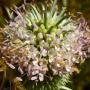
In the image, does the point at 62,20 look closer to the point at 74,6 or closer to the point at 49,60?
the point at 49,60

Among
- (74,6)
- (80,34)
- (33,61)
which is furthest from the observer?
(74,6)

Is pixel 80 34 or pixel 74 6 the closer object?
pixel 80 34

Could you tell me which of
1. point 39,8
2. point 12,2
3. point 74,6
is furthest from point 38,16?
point 74,6

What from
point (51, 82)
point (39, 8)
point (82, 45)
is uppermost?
point (39, 8)
